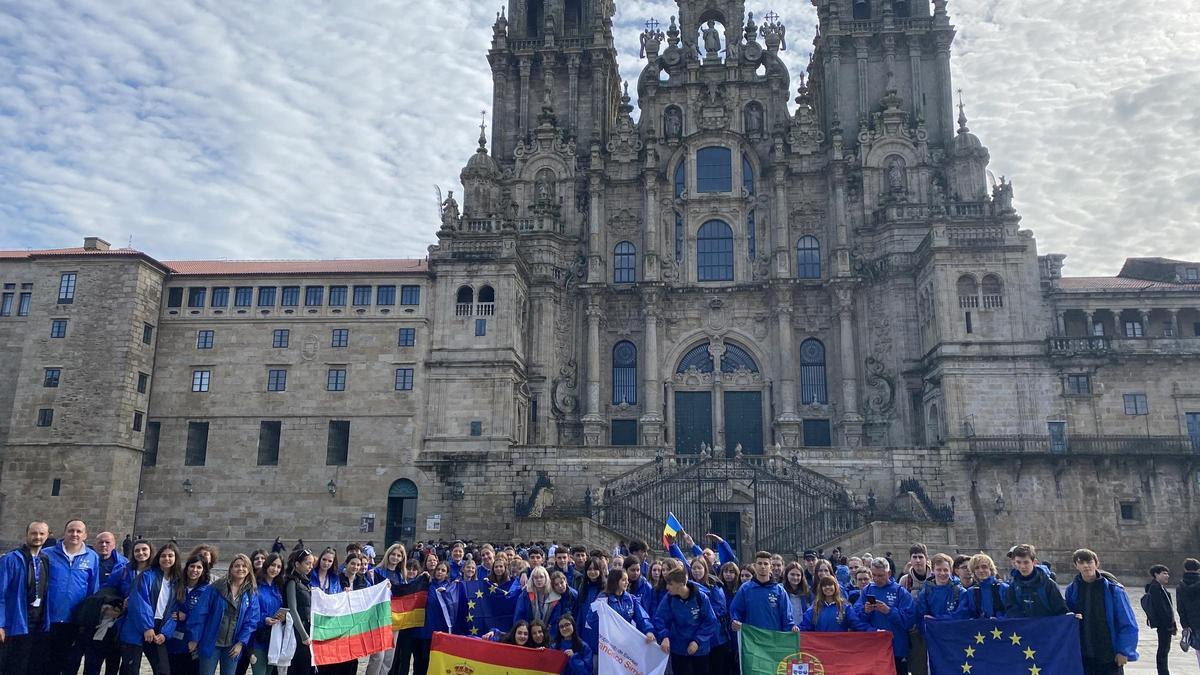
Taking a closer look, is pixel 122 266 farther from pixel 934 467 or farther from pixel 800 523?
pixel 934 467

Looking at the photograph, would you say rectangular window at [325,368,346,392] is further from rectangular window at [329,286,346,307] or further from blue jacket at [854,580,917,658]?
blue jacket at [854,580,917,658]

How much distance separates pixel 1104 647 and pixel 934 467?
27764 mm

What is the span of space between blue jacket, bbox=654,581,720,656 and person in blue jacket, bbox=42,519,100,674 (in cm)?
666

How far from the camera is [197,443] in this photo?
39781mm

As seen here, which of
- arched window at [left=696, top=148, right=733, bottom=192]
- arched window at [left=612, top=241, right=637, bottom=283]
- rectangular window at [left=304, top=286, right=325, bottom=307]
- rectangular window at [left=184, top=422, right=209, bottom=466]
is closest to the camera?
rectangular window at [left=184, top=422, right=209, bottom=466]

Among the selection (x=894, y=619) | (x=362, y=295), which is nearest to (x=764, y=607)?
(x=894, y=619)

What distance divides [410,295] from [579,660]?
31.8 meters

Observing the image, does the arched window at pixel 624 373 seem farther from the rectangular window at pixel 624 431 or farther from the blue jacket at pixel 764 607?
the blue jacket at pixel 764 607

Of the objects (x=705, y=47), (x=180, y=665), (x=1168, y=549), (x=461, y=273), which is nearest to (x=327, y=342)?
(x=461, y=273)

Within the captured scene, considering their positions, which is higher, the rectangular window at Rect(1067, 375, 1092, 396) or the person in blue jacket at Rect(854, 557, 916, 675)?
the rectangular window at Rect(1067, 375, 1092, 396)

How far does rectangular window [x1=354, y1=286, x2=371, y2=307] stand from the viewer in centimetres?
4028

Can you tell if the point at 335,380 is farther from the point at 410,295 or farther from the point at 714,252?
the point at 714,252

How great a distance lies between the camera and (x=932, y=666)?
417 inches

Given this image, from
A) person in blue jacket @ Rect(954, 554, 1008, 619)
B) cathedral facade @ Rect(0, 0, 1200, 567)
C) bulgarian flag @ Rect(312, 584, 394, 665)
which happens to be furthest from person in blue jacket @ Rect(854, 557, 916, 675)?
cathedral facade @ Rect(0, 0, 1200, 567)
